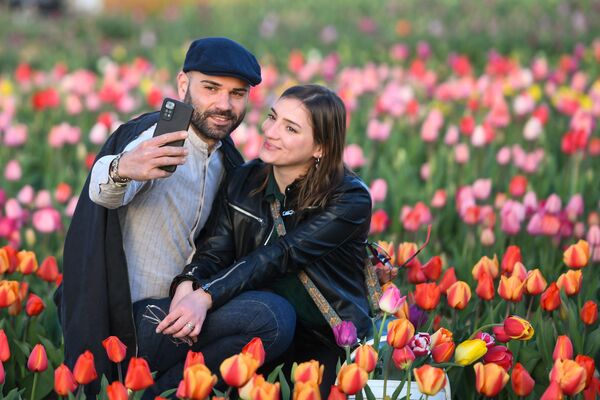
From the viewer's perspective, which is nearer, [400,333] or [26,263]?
[400,333]

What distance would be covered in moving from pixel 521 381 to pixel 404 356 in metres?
0.31

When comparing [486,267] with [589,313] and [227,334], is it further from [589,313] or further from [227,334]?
[227,334]

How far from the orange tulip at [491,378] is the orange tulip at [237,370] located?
1.93 ft

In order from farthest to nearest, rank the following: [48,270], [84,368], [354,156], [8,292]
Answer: [354,156] → [48,270] → [8,292] → [84,368]

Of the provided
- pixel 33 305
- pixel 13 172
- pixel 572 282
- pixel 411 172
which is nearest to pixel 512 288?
pixel 572 282

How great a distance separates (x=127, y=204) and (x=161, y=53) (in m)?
5.80

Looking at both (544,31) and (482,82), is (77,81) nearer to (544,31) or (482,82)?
(482,82)

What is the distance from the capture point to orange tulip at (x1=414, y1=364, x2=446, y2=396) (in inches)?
92.6

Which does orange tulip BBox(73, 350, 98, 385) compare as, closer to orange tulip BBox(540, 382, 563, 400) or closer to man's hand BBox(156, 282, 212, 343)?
man's hand BBox(156, 282, 212, 343)

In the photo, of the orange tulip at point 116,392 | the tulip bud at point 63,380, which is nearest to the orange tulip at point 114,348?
the tulip bud at point 63,380

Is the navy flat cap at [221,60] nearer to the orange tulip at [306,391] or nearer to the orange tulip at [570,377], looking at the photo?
the orange tulip at [306,391]

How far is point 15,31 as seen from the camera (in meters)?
10.7

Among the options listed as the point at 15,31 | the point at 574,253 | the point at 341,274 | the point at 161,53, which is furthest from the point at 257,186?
the point at 15,31

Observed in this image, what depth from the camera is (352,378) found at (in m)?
2.33
